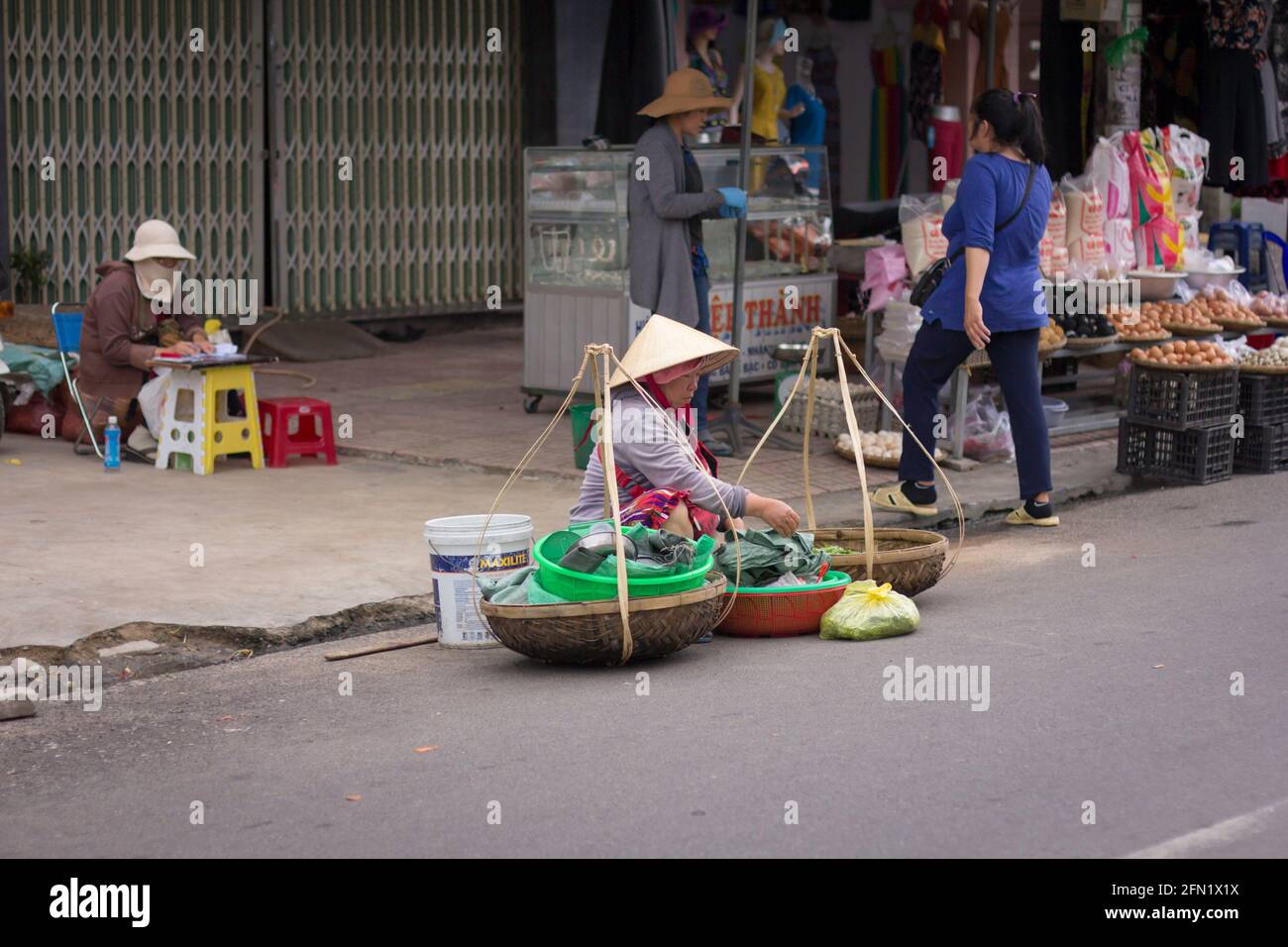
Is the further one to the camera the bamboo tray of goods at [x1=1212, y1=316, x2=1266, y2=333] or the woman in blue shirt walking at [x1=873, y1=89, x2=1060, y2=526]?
the bamboo tray of goods at [x1=1212, y1=316, x2=1266, y2=333]

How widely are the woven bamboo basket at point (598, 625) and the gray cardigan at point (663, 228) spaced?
3938mm

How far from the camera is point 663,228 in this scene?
9836 millimetres

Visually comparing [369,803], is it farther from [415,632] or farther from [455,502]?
[455,502]

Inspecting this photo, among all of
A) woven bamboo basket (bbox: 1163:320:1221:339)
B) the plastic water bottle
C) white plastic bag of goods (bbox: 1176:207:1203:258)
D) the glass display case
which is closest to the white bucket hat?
the plastic water bottle

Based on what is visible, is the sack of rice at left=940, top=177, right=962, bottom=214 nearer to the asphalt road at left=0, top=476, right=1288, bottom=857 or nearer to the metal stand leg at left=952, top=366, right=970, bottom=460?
the metal stand leg at left=952, top=366, right=970, bottom=460

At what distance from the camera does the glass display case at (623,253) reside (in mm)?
11039

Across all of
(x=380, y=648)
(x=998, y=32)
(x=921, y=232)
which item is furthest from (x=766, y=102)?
(x=380, y=648)

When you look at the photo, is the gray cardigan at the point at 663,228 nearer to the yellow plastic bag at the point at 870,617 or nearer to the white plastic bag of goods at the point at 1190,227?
the yellow plastic bag at the point at 870,617

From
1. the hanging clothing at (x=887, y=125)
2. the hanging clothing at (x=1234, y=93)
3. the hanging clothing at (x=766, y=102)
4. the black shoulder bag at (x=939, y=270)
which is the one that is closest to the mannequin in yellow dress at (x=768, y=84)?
the hanging clothing at (x=766, y=102)

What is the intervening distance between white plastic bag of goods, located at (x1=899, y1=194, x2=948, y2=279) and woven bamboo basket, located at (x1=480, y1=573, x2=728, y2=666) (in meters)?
4.93

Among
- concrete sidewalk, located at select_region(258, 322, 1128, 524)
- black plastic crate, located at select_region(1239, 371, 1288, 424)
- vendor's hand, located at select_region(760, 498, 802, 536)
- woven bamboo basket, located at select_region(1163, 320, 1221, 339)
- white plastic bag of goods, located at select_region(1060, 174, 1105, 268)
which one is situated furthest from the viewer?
white plastic bag of goods, located at select_region(1060, 174, 1105, 268)

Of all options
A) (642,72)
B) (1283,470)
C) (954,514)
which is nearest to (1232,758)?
(954,514)

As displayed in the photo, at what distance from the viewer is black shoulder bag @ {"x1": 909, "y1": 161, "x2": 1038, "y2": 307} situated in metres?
8.41

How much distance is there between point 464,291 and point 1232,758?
11894 mm
